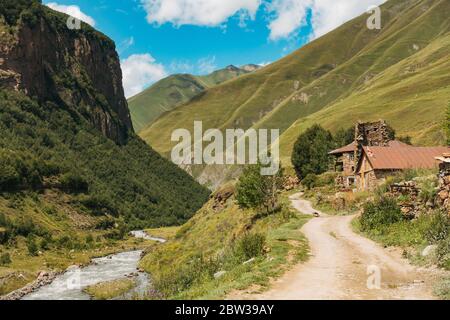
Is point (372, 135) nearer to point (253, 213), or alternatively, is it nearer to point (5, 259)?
point (253, 213)

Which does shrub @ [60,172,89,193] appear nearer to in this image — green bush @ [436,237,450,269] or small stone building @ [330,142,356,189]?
small stone building @ [330,142,356,189]

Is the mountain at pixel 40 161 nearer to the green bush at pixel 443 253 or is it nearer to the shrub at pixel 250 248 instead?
the shrub at pixel 250 248

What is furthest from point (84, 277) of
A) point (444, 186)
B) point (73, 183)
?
point (73, 183)

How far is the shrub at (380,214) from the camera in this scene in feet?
88.5

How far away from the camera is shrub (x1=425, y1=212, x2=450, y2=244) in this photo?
807 inches

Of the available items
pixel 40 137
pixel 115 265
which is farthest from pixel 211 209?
pixel 40 137

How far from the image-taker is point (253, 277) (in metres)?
16.6

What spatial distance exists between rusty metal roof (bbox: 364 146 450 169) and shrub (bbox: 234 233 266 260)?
3091 cm

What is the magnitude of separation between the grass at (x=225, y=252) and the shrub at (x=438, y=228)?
5.97 m

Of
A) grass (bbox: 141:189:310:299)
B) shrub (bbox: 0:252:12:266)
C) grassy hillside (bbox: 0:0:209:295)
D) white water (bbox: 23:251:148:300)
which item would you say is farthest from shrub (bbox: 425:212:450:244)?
shrub (bbox: 0:252:12:266)

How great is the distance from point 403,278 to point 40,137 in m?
172

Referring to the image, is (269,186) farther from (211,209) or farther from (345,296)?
(345,296)

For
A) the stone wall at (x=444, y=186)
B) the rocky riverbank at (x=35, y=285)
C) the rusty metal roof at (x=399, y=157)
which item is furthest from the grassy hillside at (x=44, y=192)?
the stone wall at (x=444, y=186)
